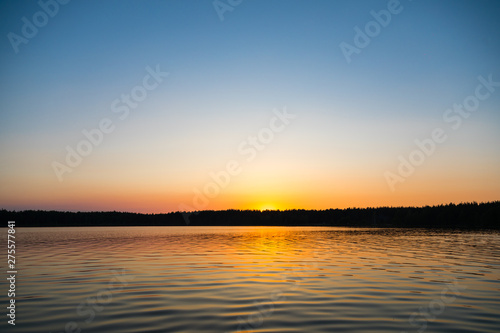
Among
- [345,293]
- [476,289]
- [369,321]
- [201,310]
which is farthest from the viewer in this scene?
[476,289]

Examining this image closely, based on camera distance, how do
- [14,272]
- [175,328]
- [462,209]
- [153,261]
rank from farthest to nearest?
[462,209] < [153,261] < [14,272] < [175,328]

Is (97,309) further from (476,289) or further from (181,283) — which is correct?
(476,289)

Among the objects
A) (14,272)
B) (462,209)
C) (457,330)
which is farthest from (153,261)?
(462,209)

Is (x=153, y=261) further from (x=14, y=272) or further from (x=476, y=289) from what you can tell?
(x=476, y=289)

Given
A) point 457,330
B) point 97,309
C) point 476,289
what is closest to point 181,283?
point 97,309

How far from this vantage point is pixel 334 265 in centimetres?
3169

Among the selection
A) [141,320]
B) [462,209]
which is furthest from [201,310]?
[462,209]

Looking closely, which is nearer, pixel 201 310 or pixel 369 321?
pixel 369 321

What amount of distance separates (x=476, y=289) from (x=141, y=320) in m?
17.3

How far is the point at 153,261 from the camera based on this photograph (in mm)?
35219

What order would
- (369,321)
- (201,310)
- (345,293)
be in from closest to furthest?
1. (369,321)
2. (201,310)
3. (345,293)

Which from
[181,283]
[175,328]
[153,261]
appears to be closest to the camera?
[175,328]

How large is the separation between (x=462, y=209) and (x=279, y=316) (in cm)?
20563

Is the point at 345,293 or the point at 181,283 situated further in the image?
the point at 181,283
